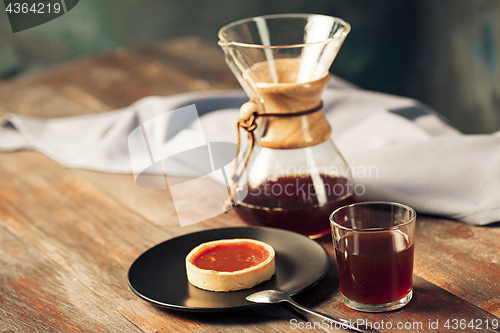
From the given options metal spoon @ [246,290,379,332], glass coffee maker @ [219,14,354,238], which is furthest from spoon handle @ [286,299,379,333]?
glass coffee maker @ [219,14,354,238]

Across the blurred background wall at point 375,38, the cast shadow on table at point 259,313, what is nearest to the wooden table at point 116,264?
the cast shadow on table at point 259,313

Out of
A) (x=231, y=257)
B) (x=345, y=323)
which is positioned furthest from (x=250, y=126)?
(x=345, y=323)

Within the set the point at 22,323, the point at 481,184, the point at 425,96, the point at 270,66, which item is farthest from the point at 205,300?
the point at 425,96

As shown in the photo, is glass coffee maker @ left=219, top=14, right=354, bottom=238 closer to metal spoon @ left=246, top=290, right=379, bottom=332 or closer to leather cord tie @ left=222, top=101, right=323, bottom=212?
leather cord tie @ left=222, top=101, right=323, bottom=212

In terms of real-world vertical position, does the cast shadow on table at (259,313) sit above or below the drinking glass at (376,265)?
below

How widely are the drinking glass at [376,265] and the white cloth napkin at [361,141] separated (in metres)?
0.26

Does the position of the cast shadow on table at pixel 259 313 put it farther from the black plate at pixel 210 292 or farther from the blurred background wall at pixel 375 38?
the blurred background wall at pixel 375 38

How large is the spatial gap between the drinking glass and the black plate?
5 cm

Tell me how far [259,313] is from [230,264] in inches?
3.1

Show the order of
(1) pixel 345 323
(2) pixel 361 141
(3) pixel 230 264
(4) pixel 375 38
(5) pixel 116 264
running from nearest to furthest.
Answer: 1. (1) pixel 345 323
2. (3) pixel 230 264
3. (5) pixel 116 264
4. (2) pixel 361 141
5. (4) pixel 375 38

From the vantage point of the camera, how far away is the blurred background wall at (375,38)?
2.36 meters

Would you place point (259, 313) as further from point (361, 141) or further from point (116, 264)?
point (361, 141)

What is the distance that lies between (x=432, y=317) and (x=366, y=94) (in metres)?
0.80

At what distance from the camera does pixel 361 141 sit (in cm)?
110
